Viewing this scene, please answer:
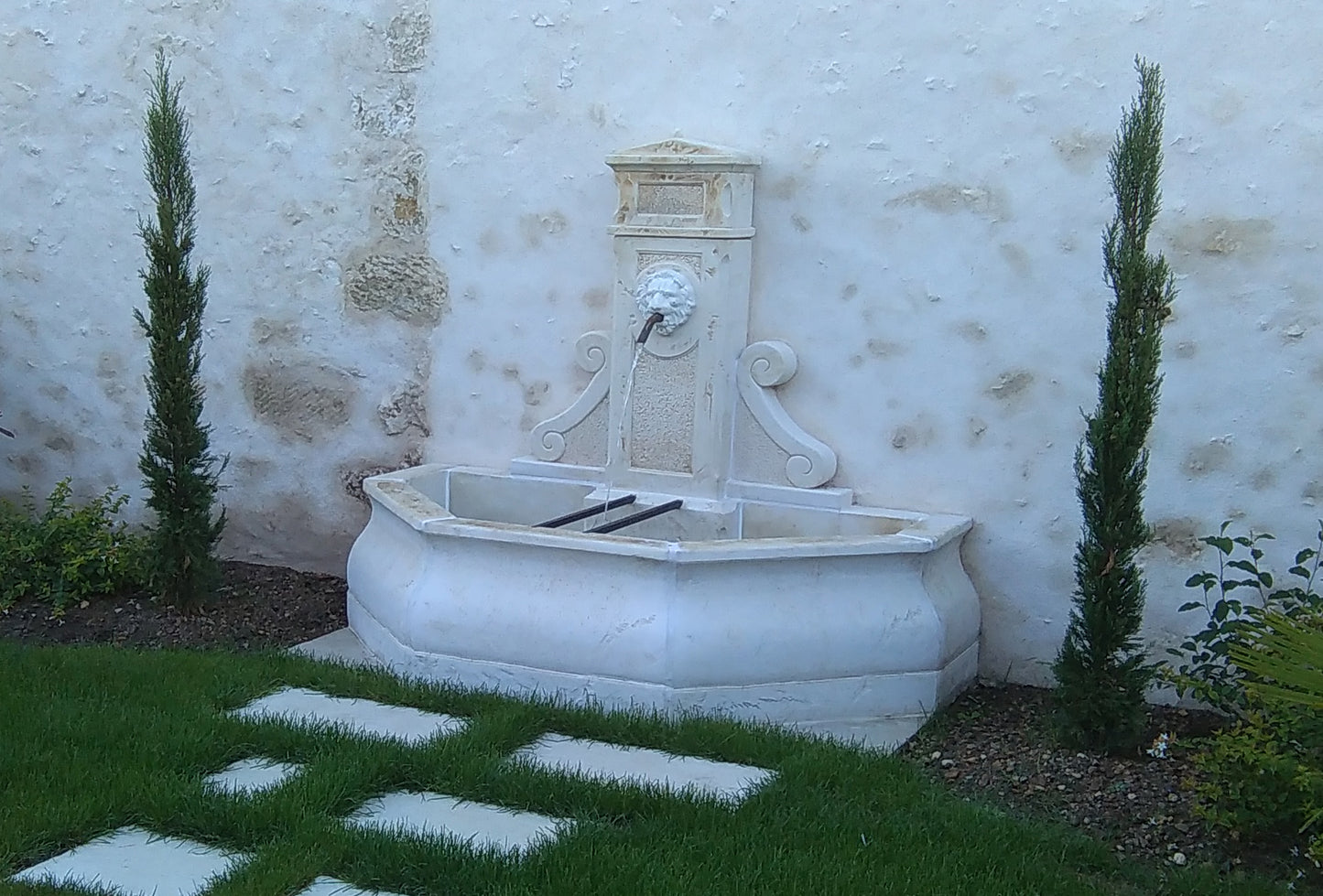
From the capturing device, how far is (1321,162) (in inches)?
157

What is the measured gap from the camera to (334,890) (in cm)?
274

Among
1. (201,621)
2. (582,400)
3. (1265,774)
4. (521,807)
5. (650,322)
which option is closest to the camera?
(1265,774)

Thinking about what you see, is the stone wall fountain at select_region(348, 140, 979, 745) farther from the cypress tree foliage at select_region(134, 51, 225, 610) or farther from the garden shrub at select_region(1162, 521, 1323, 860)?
the garden shrub at select_region(1162, 521, 1323, 860)

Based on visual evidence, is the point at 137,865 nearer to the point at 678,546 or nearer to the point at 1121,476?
the point at 678,546

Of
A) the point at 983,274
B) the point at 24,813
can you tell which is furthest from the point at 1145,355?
the point at 24,813

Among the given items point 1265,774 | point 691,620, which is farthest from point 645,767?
point 1265,774

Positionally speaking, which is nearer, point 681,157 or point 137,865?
point 137,865

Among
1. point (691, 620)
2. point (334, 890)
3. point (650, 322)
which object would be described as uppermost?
point (650, 322)

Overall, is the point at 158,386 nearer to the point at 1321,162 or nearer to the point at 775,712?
the point at 775,712

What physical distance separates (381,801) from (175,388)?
2111 mm

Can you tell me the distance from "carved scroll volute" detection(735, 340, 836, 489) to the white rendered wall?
64 mm

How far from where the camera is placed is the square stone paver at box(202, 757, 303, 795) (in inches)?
125

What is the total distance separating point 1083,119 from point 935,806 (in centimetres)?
222

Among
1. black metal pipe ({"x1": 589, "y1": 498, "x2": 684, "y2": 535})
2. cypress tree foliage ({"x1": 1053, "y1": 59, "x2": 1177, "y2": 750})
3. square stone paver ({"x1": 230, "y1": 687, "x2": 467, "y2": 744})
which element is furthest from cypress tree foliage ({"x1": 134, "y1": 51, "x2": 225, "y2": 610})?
cypress tree foliage ({"x1": 1053, "y1": 59, "x2": 1177, "y2": 750})
